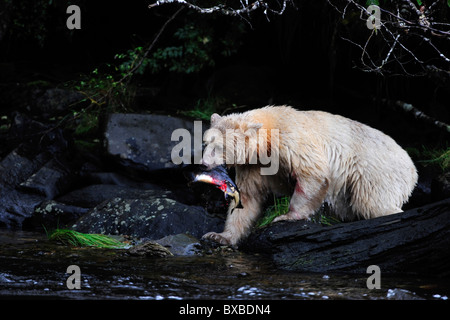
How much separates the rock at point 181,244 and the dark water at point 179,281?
320 millimetres

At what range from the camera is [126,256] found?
5.34 metres

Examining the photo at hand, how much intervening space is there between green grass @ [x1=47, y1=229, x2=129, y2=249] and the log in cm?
185

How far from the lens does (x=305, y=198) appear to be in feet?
18.8

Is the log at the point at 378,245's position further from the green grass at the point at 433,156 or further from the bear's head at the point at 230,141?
the green grass at the point at 433,156

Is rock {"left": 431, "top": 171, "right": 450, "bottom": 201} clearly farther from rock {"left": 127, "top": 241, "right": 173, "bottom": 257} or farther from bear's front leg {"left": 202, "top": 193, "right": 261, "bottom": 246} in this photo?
rock {"left": 127, "top": 241, "right": 173, "bottom": 257}

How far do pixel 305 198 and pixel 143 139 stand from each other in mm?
3643

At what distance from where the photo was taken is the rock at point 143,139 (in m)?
8.41

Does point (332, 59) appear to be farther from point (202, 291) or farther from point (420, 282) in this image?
point (202, 291)

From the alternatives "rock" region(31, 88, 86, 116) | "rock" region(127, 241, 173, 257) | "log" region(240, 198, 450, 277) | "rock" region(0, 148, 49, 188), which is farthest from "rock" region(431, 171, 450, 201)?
"rock" region(31, 88, 86, 116)

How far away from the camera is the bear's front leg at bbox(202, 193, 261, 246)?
6109 mm

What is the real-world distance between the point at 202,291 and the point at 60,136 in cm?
573

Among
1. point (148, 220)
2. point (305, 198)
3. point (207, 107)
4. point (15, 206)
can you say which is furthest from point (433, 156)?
point (15, 206)

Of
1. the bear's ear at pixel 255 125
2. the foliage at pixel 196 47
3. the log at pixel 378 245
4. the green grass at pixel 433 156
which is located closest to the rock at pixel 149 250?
the log at pixel 378 245

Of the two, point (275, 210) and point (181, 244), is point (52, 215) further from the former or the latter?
point (275, 210)
